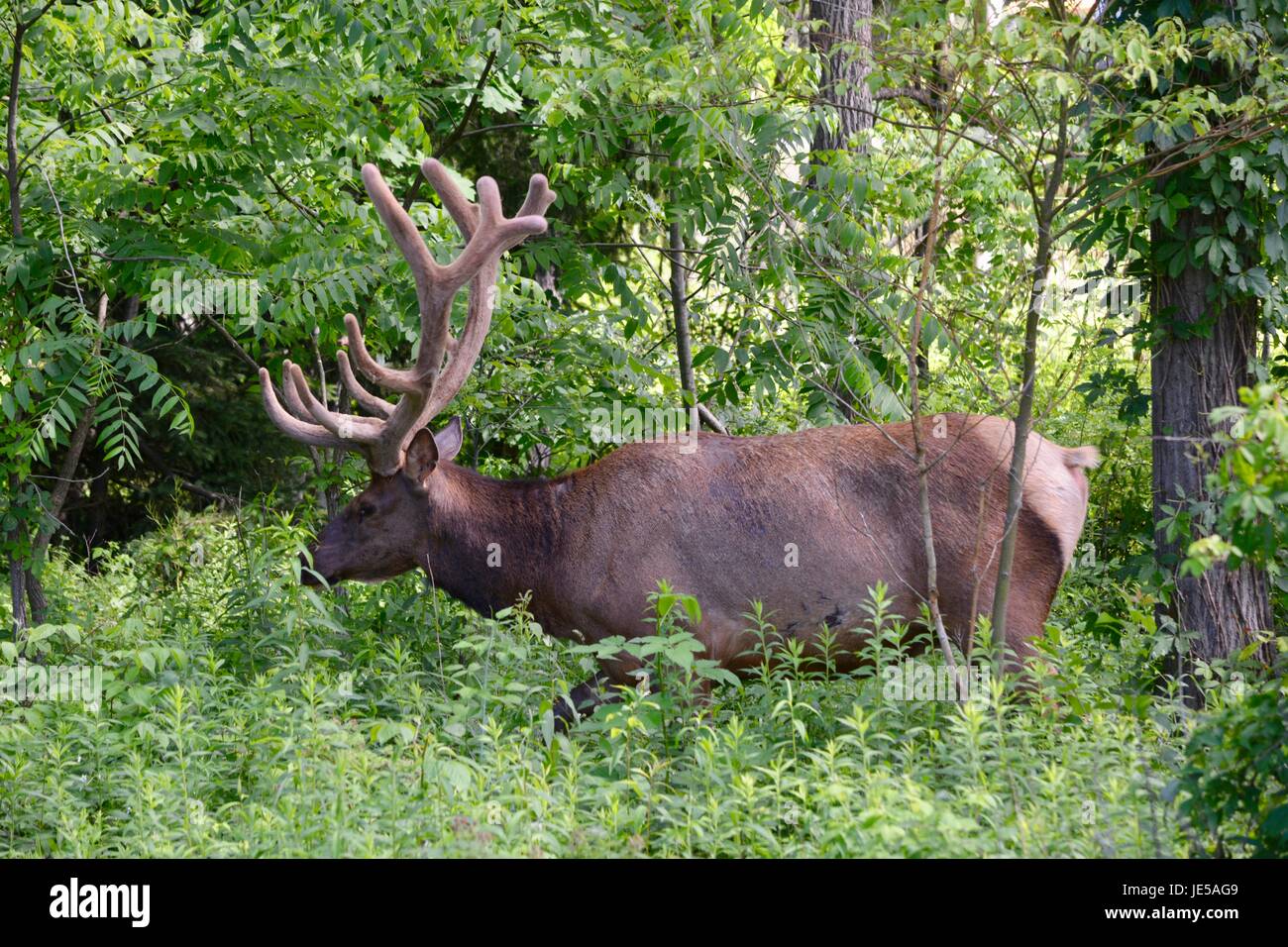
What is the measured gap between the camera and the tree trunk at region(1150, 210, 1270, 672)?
7.12 meters

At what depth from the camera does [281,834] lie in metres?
4.54

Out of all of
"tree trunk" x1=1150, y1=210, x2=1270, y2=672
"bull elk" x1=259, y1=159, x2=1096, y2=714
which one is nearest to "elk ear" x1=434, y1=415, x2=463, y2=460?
"bull elk" x1=259, y1=159, x2=1096, y2=714

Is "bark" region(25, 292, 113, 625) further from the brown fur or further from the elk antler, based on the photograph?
the brown fur

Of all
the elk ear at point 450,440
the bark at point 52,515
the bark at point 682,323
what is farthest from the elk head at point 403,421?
the bark at point 682,323

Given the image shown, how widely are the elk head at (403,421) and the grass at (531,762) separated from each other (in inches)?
16.6

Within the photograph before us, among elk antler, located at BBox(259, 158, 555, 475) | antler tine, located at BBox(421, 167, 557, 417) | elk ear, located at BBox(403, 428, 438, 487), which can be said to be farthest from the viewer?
elk ear, located at BBox(403, 428, 438, 487)

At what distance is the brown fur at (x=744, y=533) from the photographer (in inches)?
263

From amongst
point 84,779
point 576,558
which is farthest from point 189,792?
point 576,558

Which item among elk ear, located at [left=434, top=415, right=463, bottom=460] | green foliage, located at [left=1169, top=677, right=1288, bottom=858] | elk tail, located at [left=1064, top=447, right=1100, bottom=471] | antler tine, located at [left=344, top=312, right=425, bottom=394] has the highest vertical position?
antler tine, located at [left=344, top=312, right=425, bottom=394]

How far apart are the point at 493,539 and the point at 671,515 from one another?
1058mm

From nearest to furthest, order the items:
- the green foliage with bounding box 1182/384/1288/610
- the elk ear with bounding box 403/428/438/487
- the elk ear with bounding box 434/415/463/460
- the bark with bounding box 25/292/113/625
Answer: the green foliage with bounding box 1182/384/1288/610
the elk ear with bounding box 403/428/438/487
the elk ear with bounding box 434/415/463/460
the bark with bounding box 25/292/113/625

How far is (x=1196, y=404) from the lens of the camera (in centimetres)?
732

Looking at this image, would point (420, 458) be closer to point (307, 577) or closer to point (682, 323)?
point (307, 577)

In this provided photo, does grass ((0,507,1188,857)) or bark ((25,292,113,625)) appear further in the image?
bark ((25,292,113,625))
